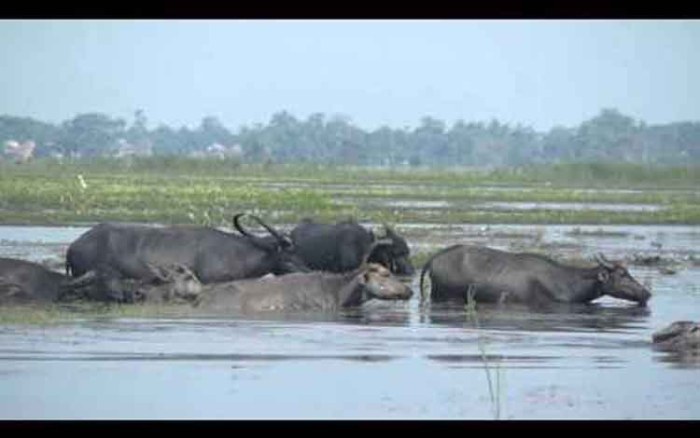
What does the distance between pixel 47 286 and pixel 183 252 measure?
183 centimetres

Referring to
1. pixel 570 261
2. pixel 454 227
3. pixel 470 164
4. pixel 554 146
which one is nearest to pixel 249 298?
pixel 570 261

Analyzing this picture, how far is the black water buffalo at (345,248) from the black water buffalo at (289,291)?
8.11ft

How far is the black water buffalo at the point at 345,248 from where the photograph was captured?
17.8 meters

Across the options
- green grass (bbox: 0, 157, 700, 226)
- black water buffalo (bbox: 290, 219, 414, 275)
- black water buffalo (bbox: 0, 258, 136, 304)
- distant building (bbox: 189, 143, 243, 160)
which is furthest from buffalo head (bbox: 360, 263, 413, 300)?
distant building (bbox: 189, 143, 243, 160)

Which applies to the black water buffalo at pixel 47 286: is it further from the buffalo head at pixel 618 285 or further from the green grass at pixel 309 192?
the green grass at pixel 309 192

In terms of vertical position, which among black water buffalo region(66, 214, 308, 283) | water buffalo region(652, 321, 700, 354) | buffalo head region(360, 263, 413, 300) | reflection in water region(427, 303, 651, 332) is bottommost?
reflection in water region(427, 303, 651, 332)

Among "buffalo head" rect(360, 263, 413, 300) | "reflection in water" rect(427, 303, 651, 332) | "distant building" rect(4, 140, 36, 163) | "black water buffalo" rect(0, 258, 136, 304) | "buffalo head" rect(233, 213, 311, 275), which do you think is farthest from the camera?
"distant building" rect(4, 140, 36, 163)

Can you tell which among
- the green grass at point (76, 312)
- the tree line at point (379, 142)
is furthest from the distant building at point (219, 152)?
the green grass at point (76, 312)

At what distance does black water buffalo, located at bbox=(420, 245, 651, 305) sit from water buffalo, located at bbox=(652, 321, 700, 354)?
9.13 ft

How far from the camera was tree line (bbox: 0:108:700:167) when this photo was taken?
41.5 meters

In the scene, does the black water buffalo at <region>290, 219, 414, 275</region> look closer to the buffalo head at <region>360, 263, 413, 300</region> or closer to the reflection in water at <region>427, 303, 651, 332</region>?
the reflection in water at <region>427, 303, 651, 332</region>
